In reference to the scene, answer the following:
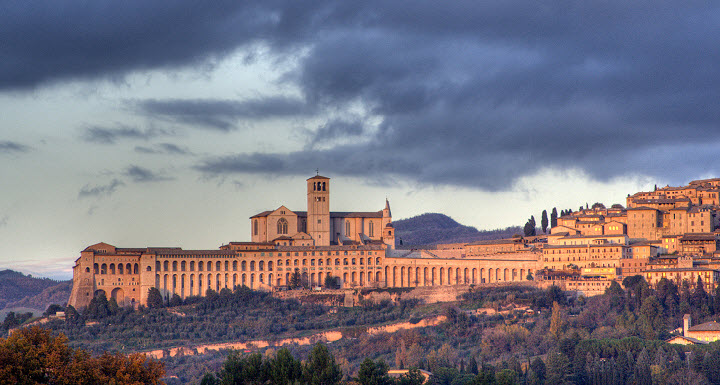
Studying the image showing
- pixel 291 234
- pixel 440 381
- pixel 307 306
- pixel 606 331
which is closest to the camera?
pixel 440 381

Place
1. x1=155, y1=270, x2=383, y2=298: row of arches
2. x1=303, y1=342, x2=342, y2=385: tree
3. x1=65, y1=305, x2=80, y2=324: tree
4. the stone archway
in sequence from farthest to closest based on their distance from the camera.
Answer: x1=155, y1=270, x2=383, y2=298: row of arches
the stone archway
x1=65, y1=305, x2=80, y2=324: tree
x1=303, y1=342, x2=342, y2=385: tree

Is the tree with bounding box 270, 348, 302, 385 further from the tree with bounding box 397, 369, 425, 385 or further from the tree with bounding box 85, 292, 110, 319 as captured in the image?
the tree with bounding box 85, 292, 110, 319

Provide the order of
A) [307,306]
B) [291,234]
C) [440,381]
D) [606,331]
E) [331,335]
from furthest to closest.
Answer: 1. [291,234]
2. [307,306]
3. [331,335]
4. [606,331]
5. [440,381]

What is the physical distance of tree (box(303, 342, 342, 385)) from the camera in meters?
55.9

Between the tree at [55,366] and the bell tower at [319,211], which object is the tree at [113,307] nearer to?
the bell tower at [319,211]

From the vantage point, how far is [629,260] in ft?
313

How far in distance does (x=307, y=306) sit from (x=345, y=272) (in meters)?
6.73

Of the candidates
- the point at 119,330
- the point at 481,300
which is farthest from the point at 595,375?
the point at 119,330

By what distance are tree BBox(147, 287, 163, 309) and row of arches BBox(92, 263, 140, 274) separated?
3.02 meters

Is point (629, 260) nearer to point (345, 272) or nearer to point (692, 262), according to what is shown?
point (692, 262)

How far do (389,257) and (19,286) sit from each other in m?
74.4

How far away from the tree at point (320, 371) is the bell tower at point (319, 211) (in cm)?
4819

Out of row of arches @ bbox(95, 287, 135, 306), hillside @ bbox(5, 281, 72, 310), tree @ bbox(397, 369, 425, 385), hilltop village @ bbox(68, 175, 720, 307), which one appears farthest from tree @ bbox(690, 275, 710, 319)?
hillside @ bbox(5, 281, 72, 310)

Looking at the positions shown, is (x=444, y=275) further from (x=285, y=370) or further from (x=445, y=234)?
(x=445, y=234)
